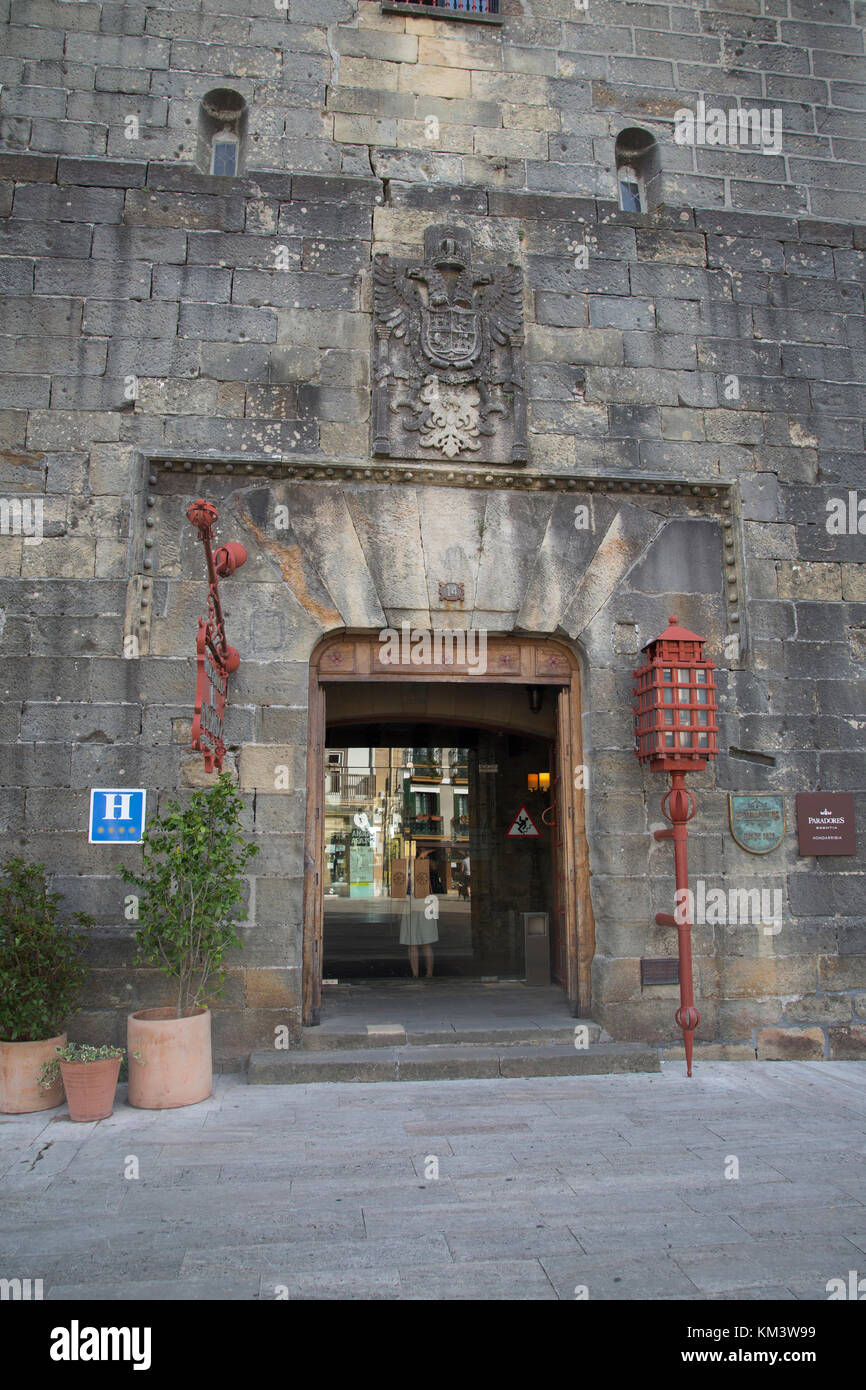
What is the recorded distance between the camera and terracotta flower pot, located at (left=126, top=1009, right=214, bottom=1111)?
15.4 ft

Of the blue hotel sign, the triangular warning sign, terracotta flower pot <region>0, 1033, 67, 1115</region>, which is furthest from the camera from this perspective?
the triangular warning sign

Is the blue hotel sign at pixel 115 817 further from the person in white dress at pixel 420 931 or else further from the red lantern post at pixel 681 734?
the person in white dress at pixel 420 931

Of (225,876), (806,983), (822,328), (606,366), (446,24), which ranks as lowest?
(806,983)

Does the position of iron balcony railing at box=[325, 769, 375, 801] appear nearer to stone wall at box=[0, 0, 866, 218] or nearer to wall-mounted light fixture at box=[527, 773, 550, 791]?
wall-mounted light fixture at box=[527, 773, 550, 791]

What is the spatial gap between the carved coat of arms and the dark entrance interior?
3.25 m

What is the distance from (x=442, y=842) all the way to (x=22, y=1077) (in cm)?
1024

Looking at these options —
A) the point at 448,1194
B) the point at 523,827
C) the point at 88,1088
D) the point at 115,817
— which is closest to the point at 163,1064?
the point at 88,1088

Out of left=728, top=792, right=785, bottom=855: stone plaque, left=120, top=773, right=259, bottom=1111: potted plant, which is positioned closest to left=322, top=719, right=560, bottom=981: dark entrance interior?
left=728, top=792, right=785, bottom=855: stone plaque

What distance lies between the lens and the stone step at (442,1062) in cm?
515

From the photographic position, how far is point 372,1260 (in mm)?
3000

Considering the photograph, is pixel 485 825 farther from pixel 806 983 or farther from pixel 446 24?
pixel 446 24

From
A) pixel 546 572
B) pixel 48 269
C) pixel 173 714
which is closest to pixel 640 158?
pixel 546 572

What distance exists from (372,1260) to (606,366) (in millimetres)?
5447

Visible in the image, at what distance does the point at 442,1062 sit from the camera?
17.3ft
